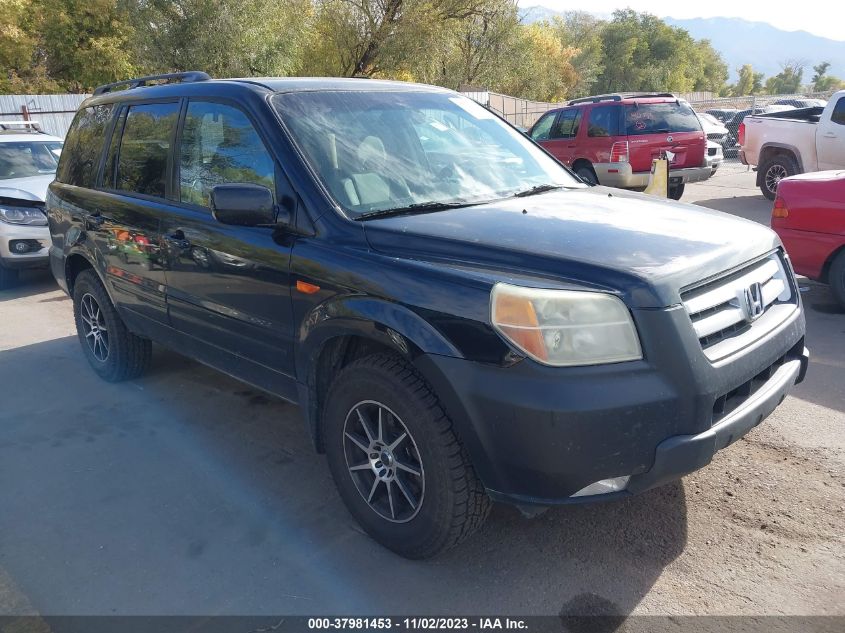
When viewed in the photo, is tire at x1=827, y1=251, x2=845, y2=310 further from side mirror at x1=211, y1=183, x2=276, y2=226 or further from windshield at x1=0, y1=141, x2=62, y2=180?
windshield at x1=0, y1=141, x2=62, y2=180

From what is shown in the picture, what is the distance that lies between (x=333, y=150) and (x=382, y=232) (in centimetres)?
62

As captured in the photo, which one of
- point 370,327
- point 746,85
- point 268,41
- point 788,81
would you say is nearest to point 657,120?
point 370,327

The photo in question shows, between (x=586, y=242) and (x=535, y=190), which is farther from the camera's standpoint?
(x=535, y=190)

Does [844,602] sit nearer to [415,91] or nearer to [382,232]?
[382,232]

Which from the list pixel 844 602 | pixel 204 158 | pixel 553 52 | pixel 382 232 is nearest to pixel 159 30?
pixel 204 158

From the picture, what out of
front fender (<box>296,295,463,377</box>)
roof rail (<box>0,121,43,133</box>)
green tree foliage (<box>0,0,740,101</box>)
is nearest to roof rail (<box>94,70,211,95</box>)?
front fender (<box>296,295,463,377</box>)

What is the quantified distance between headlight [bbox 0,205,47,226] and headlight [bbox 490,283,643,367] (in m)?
7.62

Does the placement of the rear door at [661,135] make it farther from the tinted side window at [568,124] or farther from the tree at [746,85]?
the tree at [746,85]

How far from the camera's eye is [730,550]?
3.02 metres

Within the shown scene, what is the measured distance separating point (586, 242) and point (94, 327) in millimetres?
4001

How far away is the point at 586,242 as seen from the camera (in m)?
2.82

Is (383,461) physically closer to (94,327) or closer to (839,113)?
(94,327)

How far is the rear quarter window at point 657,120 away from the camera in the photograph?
12.1 m

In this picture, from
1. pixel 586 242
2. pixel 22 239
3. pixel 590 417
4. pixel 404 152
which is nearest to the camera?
pixel 590 417
